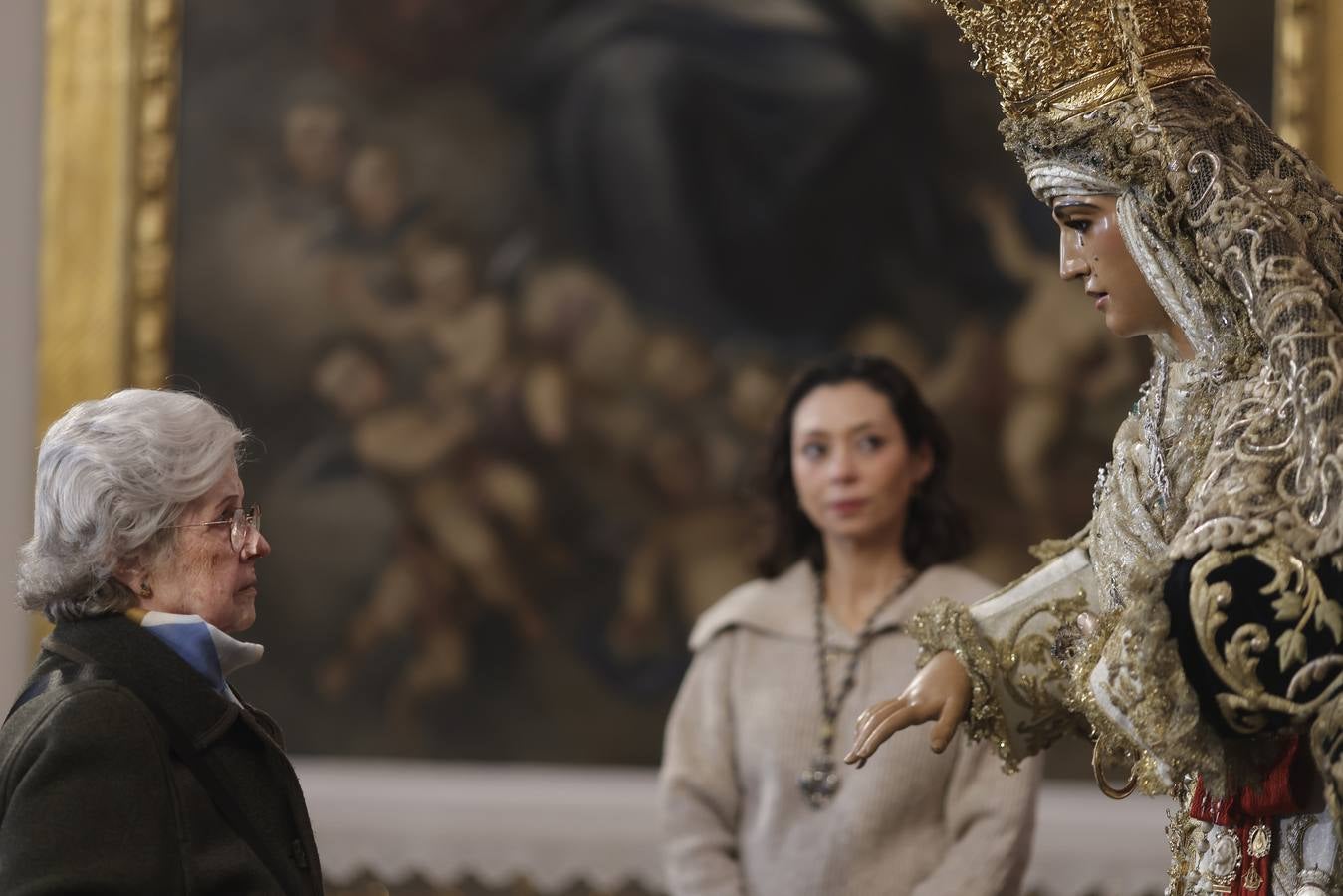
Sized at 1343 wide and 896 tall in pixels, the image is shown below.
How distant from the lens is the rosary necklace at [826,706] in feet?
14.8

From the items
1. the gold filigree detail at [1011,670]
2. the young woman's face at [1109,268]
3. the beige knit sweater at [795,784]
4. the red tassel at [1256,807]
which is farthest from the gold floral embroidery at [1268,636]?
the beige knit sweater at [795,784]

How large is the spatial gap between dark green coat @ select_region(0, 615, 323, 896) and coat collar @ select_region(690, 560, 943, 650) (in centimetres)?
216

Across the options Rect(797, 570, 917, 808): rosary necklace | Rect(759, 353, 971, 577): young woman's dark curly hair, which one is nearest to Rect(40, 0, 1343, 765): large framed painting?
Rect(759, 353, 971, 577): young woman's dark curly hair

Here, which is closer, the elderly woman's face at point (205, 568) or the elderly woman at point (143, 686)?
the elderly woman at point (143, 686)

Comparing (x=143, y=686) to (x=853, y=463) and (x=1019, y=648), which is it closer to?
(x=1019, y=648)

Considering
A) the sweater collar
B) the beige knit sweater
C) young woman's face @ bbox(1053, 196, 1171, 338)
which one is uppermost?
young woman's face @ bbox(1053, 196, 1171, 338)

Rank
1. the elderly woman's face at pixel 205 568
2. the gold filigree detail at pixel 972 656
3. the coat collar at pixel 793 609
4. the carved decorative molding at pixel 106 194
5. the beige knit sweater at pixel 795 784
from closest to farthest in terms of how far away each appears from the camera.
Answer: the elderly woman's face at pixel 205 568
the gold filigree detail at pixel 972 656
the beige knit sweater at pixel 795 784
the coat collar at pixel 793 609
the carved decorative molding at pixel 106 194

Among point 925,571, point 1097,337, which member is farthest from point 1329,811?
point 1097,337

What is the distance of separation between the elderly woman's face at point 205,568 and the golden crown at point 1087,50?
5.28 feet

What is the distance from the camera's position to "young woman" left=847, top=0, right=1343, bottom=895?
248 cm

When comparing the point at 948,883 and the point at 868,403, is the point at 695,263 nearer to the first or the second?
the point at 868,403

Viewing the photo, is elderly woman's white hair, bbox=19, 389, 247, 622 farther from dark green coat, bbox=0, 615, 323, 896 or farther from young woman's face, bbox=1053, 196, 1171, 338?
young woman's face, bbox=1053, 196, 1171, 338

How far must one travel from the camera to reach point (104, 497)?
2.75 metres

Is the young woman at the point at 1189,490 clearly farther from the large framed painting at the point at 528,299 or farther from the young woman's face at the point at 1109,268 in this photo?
the large framed painting at the point at 528,299
